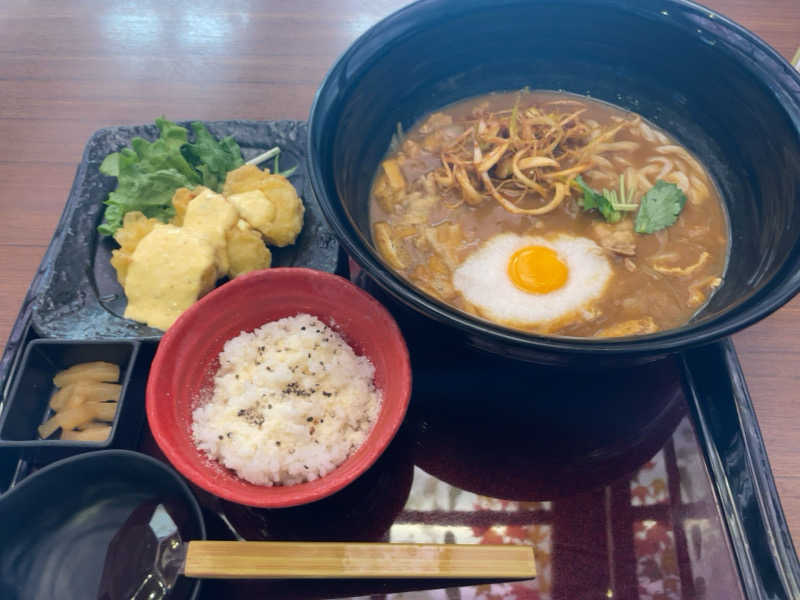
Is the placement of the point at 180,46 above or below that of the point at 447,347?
above

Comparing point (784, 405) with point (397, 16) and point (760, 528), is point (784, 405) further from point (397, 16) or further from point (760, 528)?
point (397, 16)

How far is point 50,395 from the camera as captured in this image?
1.60 meters

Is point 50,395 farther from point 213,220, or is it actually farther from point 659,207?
point 659,207

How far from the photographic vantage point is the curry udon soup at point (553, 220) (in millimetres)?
1771

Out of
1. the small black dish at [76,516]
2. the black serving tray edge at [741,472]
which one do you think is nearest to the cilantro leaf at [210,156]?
the small black dish at [76,516]

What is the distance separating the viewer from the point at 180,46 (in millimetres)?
2783

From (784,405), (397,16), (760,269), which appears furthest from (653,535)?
(397,16)

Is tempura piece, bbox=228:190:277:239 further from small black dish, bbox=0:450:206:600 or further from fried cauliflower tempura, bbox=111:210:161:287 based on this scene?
small black dish, bbox=0:450:206:600

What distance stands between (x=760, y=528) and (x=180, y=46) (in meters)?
3.08

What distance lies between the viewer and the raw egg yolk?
5.91 ft

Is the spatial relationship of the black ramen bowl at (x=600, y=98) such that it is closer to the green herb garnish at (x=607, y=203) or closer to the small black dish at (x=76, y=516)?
the green herb garnish at (x=607, y=203)

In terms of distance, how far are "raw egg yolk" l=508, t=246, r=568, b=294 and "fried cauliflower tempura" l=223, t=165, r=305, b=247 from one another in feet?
2.51

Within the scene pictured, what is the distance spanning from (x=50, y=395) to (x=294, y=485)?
0.83m

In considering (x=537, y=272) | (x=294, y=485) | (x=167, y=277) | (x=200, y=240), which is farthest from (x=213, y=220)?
(x=537, y=272)
